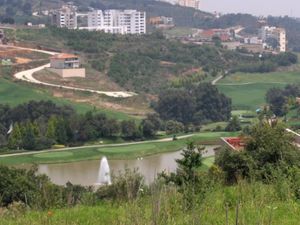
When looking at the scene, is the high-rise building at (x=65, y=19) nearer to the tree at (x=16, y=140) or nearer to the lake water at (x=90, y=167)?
the tree at (x=16, y=140)

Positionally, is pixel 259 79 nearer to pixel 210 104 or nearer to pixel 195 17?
pixel 210 104

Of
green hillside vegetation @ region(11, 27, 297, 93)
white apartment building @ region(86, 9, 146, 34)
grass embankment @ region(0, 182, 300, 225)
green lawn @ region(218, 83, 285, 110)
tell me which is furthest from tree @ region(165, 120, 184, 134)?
white apartment building @ region(86, 9, 146, 34)

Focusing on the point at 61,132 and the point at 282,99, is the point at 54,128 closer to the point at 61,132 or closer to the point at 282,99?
the point at 61,132

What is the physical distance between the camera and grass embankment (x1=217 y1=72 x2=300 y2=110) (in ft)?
95.7

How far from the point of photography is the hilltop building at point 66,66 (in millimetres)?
28586

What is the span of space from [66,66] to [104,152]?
10.8 meters

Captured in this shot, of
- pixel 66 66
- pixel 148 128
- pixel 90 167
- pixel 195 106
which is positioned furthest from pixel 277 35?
pixel 90 167

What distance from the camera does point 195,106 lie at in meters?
25.5

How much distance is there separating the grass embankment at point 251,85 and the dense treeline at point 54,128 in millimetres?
8226

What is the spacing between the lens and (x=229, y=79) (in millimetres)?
32969

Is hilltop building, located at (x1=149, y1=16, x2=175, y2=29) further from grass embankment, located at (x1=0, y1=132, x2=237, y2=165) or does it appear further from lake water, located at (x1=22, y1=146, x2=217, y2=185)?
lake water, located at (x1=22, y1=146, x2=217, y2=185)

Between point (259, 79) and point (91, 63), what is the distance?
327 inches

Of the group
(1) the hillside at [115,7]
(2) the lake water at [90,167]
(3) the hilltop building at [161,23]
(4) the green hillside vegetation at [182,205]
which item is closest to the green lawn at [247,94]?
(2) the lake water at [90,167]

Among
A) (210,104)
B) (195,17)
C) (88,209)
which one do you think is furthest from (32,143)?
(195,17)
